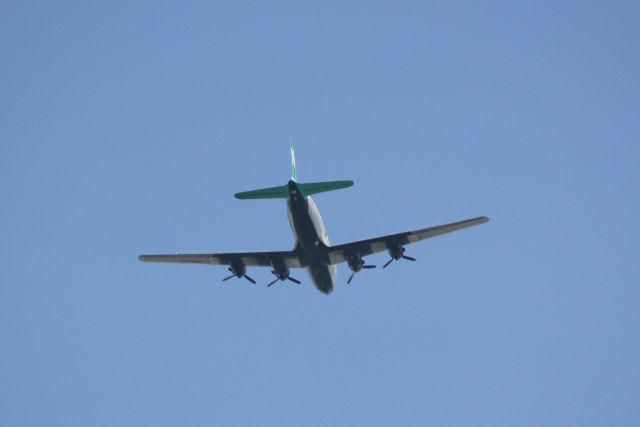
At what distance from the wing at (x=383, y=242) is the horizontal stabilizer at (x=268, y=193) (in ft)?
24.0

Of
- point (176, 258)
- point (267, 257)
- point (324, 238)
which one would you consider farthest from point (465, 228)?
point (176, 258)

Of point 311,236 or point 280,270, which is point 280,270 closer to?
point 280,270

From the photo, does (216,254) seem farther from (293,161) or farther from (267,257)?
(293,161)

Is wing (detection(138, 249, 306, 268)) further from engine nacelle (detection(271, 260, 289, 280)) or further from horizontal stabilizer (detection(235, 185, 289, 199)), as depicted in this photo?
Result: horizontal stabilizer (detection(235, 185, 289, 199))

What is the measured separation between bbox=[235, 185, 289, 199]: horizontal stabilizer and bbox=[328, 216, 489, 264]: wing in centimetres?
731

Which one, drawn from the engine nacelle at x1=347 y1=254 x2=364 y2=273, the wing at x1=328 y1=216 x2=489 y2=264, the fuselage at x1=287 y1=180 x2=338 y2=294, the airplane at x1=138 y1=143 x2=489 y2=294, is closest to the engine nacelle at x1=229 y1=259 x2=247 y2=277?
the airplane at x1=138 y1=143 x2=489 y2=294

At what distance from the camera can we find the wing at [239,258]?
57906 mm

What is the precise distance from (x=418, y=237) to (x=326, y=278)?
257 inches

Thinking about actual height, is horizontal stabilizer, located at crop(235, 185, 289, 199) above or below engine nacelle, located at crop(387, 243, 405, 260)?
above

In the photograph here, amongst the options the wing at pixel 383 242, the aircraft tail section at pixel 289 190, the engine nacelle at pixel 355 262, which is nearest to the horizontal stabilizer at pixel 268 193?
the aircraft tail section at pixel 289 190

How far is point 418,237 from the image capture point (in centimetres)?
5659

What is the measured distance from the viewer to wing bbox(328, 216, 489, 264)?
56.1 m

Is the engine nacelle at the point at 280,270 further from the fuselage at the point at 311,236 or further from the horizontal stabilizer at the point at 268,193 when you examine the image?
the horizontal stabilizer at the point at 268,193

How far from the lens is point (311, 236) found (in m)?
53.2
